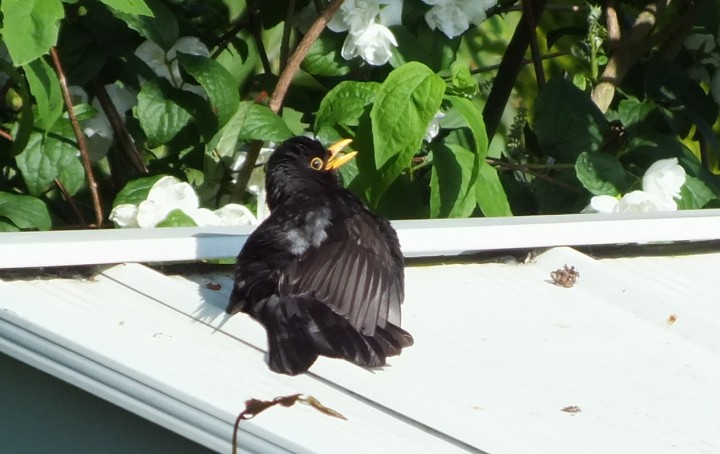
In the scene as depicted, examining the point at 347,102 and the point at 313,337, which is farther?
the point at 347,102

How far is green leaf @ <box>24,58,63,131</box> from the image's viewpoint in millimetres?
2186

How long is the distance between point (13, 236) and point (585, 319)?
2.84ft

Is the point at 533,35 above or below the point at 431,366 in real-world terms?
above

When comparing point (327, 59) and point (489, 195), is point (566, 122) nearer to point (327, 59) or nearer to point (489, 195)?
point (489, 195)

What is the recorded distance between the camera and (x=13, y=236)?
187 cm

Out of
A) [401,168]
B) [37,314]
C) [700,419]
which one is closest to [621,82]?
[401,168]

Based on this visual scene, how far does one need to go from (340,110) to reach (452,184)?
0.88ft

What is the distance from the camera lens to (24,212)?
2404 mm

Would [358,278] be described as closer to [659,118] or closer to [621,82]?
[659,118]

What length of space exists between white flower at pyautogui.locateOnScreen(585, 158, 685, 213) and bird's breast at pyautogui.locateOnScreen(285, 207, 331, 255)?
77 centimetres

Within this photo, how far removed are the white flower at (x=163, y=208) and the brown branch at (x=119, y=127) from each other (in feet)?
1.25

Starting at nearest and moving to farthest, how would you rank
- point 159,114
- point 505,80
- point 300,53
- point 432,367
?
point 432,367 → point 159,114 → point 300,53 → point 505,80

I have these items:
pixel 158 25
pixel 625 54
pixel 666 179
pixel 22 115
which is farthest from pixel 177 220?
pixel 625 54

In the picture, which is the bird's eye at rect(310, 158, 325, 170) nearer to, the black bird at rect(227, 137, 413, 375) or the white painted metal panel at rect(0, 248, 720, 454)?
the black bird at rect(227, 137, 413, 375)
